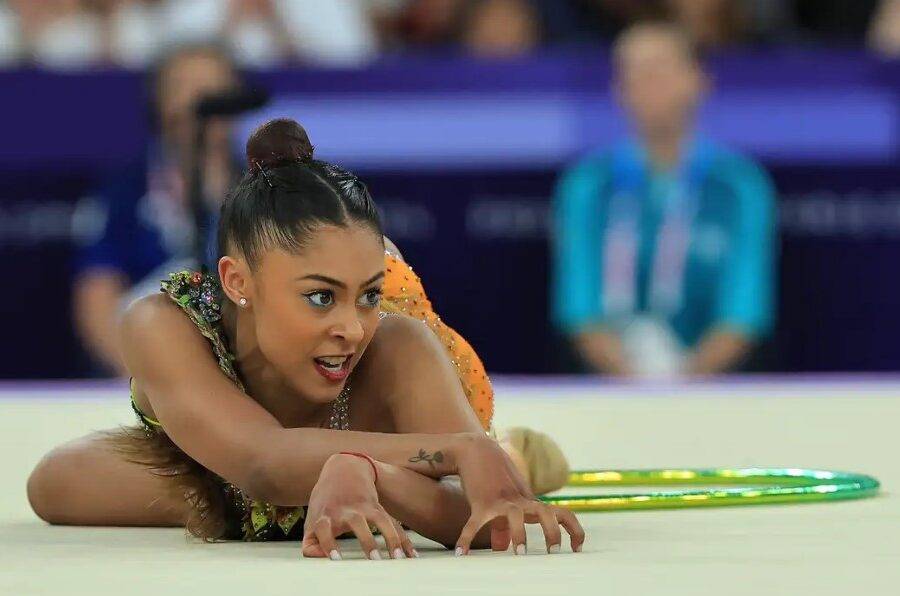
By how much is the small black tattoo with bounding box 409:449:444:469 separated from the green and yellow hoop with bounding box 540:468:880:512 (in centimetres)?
69

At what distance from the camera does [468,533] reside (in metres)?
2.20

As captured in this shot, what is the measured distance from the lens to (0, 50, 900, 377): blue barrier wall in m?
6.16

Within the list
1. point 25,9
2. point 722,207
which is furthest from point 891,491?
point 25,9

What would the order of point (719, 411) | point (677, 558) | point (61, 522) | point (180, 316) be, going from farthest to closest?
point (719, 411) → point (61, 522) → point (180, 316) → point (677, 558)

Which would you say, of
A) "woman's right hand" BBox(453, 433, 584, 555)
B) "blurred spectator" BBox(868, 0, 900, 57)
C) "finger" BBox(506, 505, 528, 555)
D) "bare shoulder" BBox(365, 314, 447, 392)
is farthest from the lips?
"blurred spectator" BBox(868, 0, 900, 57)

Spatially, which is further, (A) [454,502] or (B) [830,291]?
(B) [830,291]

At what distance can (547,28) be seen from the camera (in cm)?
715

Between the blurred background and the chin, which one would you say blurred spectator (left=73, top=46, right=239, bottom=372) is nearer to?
the blurred background

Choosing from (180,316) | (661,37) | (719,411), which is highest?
(661,37)

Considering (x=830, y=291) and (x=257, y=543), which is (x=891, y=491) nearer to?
(x=257, y=543)

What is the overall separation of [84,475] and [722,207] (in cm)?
373

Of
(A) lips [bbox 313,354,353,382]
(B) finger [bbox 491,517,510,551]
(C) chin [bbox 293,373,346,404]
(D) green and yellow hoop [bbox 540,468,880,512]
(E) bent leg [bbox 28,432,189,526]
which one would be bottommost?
(D) green and yellow hoop [bbox 540,468,880,512]

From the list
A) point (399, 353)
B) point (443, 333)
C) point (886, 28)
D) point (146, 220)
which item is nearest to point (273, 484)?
point (399, 353)

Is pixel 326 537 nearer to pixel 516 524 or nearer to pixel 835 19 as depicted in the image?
pixel 516 524
